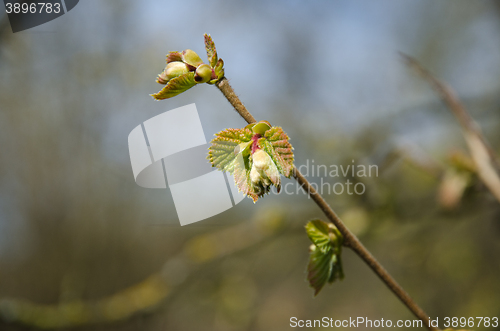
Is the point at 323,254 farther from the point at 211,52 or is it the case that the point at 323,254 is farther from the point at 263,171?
the point at 211,52

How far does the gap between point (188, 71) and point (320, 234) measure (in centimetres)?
33

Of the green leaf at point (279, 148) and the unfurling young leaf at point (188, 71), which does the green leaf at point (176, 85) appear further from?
the green leaf at point (279, 148)

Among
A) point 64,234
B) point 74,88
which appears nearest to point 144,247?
point 64,234

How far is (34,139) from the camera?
2600 mm

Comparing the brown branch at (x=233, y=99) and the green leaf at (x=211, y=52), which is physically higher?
the green leaf at (x=211, y=52)

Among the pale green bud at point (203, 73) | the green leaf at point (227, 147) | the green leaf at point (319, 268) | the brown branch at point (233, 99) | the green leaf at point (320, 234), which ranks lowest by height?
the green leaf at point (319, 268)

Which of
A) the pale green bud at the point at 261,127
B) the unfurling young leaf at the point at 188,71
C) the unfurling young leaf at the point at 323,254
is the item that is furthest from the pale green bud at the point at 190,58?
the unfurling young leaf at the point at 323,254

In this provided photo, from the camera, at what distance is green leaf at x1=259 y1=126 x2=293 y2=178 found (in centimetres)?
39

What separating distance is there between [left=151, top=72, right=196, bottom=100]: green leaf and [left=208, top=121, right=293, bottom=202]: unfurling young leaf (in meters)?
0.08

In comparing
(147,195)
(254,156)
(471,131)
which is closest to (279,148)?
(254,156)

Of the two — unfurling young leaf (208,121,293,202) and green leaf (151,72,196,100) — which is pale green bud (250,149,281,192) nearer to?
unfurling young leaf (208,121,293,202)

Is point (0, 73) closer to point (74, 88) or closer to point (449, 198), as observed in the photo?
point (74, 88)

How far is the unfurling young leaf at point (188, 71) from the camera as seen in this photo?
395 millimetres

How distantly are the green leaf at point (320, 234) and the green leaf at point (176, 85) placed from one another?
0.97 ft
